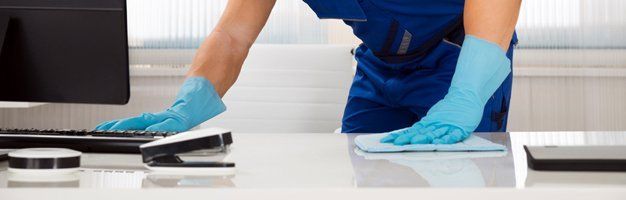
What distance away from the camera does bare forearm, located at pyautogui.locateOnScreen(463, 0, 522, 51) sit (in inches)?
54.4

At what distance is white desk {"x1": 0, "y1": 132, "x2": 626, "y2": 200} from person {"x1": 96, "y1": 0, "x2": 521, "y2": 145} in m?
0.37

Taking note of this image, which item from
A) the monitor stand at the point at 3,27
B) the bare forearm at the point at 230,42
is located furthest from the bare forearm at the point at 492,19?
the monitor stand at the point at 3,27

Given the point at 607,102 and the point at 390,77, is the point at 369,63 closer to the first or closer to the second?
the point at 390,77

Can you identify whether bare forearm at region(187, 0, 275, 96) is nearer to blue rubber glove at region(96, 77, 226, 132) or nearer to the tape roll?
blue rubber glove at region(96, 77, 226, 132)

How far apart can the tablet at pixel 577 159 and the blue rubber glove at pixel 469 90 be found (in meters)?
0.30

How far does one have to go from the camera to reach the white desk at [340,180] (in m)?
0.65

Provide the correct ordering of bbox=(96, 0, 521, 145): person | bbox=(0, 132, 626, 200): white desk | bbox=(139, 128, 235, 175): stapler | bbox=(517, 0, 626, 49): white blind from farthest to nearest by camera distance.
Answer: bbox=(517, 0, 626, 49): white blind
bbox=(96, 0, 521, 145): person
bbox=(139, 128, 235, 175): stapler
bbox=(0, 132, 626, 200): white desk

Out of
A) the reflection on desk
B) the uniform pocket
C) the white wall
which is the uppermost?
the uniform pocket

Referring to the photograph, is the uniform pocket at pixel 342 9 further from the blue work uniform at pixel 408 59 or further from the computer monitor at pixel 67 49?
the computer monitor at pixel 67 49

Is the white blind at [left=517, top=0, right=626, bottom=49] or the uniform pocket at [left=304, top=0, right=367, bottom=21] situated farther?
the white blind at [left=517, top=0, right=626, bottom=49]

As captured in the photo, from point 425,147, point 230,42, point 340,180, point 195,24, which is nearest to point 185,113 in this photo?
point 230,42

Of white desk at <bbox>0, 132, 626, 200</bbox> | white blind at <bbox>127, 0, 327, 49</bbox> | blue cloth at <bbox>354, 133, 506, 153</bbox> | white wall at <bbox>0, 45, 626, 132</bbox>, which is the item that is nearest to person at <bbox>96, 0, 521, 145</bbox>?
blue cloth at <bbox>354, 133, 506, 153</bbox>

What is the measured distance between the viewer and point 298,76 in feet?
8.84

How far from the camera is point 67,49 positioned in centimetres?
103
